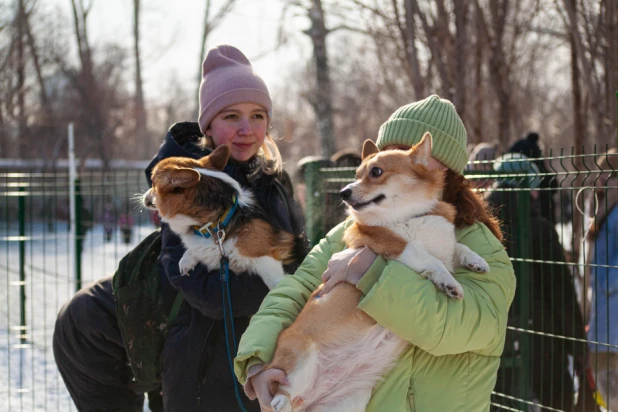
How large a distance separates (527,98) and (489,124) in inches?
165

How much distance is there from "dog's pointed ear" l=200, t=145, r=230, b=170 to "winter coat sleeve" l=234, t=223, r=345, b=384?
0.84 m

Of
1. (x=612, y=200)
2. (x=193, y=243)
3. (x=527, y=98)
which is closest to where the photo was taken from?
(x=193, y=243)

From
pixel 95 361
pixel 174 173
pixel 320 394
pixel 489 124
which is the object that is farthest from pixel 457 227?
pixel 489 124

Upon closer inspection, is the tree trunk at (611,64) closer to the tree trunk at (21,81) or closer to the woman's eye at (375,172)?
the woman's eye at (375,172)

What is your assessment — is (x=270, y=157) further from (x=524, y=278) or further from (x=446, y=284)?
(x=524, y=278)

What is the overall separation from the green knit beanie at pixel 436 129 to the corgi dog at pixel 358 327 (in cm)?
8

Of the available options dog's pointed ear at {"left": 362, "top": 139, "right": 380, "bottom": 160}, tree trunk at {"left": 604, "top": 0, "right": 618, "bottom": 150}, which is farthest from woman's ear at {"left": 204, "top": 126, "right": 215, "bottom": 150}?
tree trunk at {"left": 604, "top": 0, "right": 618, "bottom": 150}

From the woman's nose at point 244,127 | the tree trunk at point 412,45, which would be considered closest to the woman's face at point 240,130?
the woman's nose at point 244,127

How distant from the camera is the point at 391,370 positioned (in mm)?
Answer: 2615

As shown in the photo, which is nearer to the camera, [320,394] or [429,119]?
[320,394]

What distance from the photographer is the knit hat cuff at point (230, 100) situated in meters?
3.71

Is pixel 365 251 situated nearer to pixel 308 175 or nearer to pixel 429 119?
pixel 429 119

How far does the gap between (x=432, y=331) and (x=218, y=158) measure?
66.5 inches

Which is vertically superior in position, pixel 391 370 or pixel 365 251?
pixel 365 251
